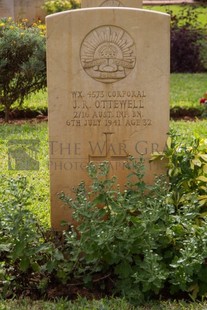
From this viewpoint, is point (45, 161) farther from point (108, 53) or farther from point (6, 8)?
point (6, 8)

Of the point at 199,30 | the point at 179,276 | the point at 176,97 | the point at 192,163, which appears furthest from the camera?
the point at 199,30

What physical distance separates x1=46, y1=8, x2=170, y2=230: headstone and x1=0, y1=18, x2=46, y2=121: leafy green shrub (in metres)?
4.37

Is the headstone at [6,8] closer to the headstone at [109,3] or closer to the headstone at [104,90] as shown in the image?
the headstone at [109,3]

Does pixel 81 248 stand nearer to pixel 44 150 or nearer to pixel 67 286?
pixel 67 286

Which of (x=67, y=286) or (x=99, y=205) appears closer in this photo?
(x=67, y=286)

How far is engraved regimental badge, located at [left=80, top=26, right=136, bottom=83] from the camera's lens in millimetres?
4875

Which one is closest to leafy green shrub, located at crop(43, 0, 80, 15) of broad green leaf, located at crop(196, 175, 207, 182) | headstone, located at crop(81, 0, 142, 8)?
headstone, located at crop(81, 0, 142, 8)

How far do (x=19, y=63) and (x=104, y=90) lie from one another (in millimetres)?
4738

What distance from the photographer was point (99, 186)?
4.54 meters

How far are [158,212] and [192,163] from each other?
636mm

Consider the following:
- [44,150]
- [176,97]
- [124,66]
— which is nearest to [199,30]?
[176,97]

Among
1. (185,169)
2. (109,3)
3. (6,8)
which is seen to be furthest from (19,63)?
(6,8)

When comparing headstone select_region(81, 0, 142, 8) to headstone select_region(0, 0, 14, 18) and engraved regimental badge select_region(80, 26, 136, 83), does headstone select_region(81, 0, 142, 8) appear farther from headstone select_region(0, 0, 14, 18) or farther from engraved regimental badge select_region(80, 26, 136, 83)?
headstone select_region(0, 0, 14, 18)

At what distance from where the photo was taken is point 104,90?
4.96 metres
